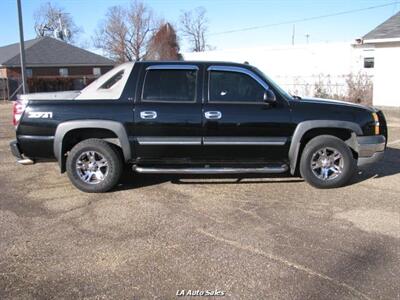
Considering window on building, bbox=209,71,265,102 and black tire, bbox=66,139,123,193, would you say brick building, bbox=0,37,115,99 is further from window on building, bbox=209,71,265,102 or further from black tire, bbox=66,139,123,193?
window on building, bbox=209,71,265,102

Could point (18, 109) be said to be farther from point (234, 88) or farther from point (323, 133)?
point (323, 133)

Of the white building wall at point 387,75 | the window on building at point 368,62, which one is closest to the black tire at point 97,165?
the white building wall at point 387,75

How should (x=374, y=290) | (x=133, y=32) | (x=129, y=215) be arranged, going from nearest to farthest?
1. (x=374, y=290)
2. (x=129, y=215)
3. (x=133, y=32)

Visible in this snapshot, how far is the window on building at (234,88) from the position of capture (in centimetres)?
623

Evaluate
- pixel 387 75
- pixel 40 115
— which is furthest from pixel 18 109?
pixel 387 75

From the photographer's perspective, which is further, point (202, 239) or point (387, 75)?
point (387, 75)

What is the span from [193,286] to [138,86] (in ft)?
11.1

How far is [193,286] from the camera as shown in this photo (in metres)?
3.61

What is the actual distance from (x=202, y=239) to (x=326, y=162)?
2697mm

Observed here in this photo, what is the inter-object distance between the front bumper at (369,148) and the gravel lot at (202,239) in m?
0.44

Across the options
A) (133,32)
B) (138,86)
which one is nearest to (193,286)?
(138,86)

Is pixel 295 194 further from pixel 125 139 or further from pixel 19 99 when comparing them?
pixel 19 99

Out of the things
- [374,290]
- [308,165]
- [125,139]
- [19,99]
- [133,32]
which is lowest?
[374,290]

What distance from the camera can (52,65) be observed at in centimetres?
4275
